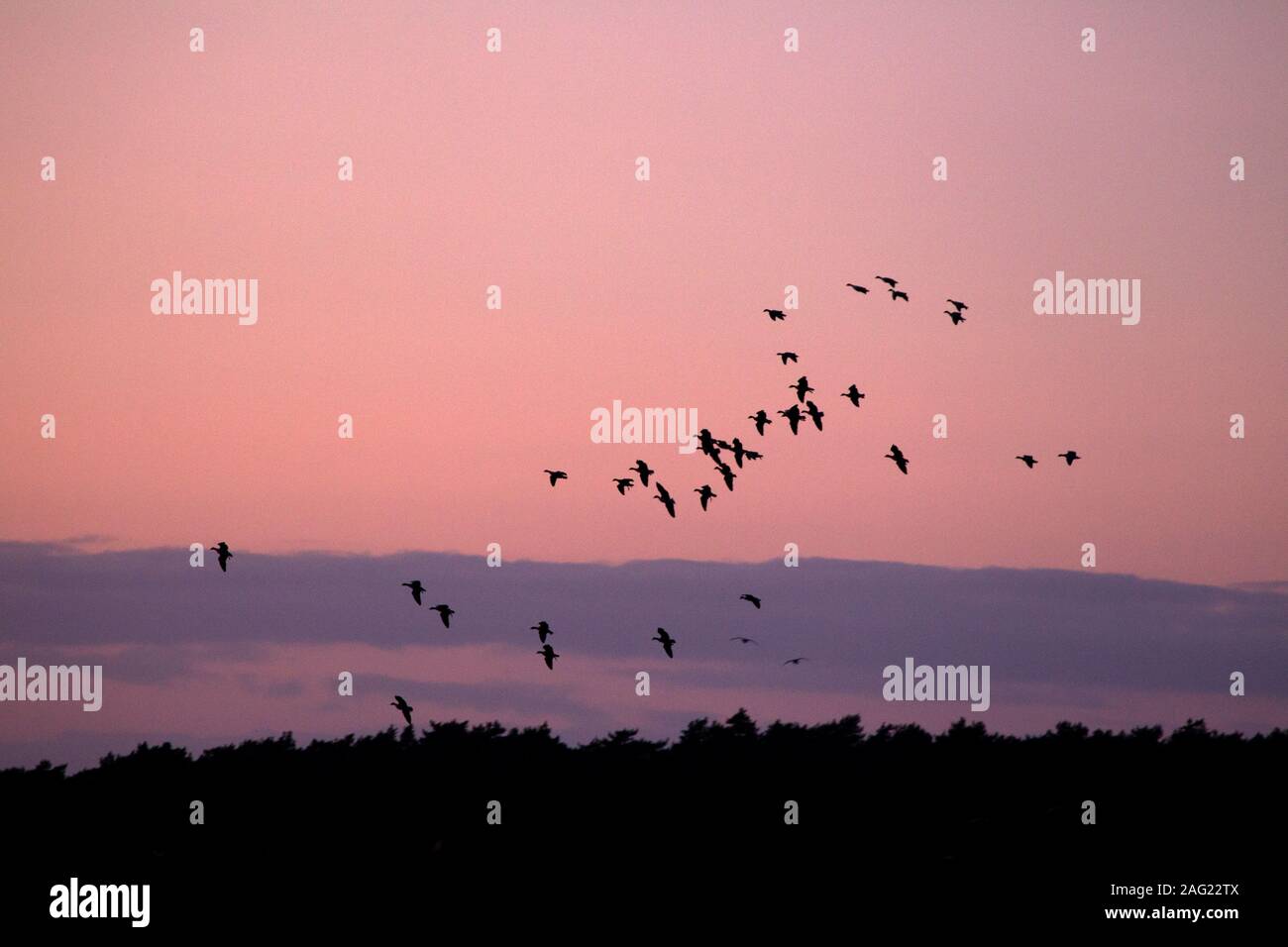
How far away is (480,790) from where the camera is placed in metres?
59.3

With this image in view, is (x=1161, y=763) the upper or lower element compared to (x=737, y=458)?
lower

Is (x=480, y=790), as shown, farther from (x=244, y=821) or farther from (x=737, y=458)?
(x=737, y=458)
